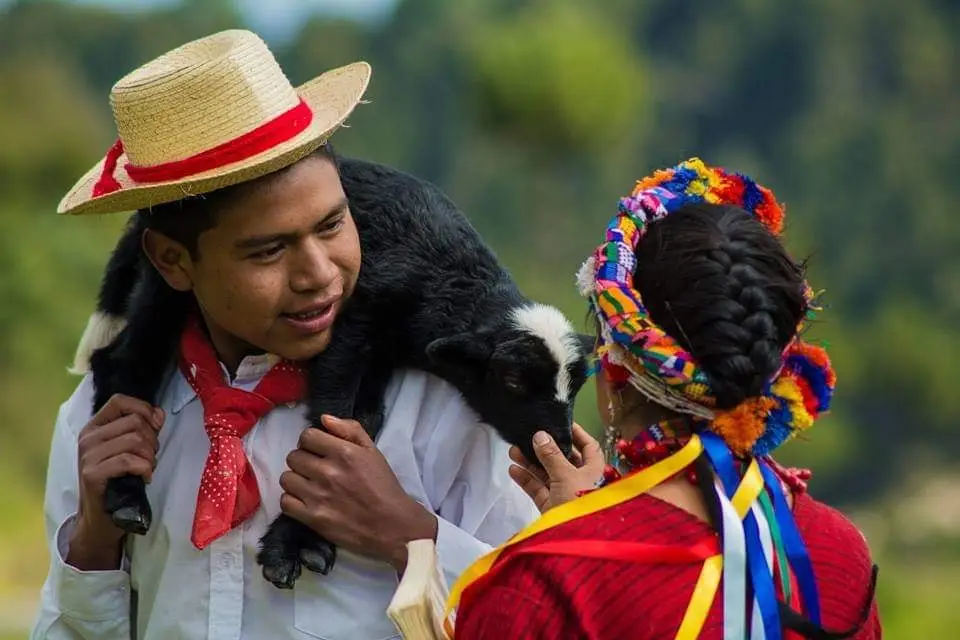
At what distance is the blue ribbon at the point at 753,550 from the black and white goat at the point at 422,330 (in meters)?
0.71

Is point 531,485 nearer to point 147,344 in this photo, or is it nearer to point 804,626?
point 804,626

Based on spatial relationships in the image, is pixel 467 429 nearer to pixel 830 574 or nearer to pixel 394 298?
pixel 394 298

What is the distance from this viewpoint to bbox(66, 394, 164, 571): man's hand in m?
2.75

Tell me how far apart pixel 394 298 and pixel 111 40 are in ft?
96.8

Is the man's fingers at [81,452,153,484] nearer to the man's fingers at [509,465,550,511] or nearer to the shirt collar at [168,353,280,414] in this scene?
the shirt collar at [168,353,280,414]

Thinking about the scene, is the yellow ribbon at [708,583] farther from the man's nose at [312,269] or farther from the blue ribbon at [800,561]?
the man's nose at [312,269]

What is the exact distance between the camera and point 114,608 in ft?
9.37

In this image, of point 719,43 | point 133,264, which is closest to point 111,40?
point 719,43

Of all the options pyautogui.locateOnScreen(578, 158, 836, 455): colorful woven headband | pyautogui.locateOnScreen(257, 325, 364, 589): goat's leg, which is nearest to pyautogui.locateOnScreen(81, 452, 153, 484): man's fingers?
pyautogui.locateOnScreen(257, 325, 364, 589): goat's leg

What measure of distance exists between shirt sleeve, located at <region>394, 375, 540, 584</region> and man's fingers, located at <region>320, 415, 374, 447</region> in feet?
0.52

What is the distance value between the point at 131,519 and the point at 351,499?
0.44 metres

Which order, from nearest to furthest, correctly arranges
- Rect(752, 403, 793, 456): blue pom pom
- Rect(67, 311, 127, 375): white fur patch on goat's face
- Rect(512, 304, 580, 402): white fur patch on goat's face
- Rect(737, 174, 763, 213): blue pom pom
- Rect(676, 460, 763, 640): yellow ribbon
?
Rect(676, 460, 763, 640): yellow ribbon < Rect(752, 403, 793, 456): blue pom pom < Rect(737, 174, 763, 213): blue pom pom < Rect(512, 304, 580, 402): white fur patch on goat's face < Rect(67, 311, 127, 375): white fur patch on goat's face

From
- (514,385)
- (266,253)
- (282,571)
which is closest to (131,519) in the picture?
(282,571)

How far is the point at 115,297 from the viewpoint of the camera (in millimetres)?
3227
